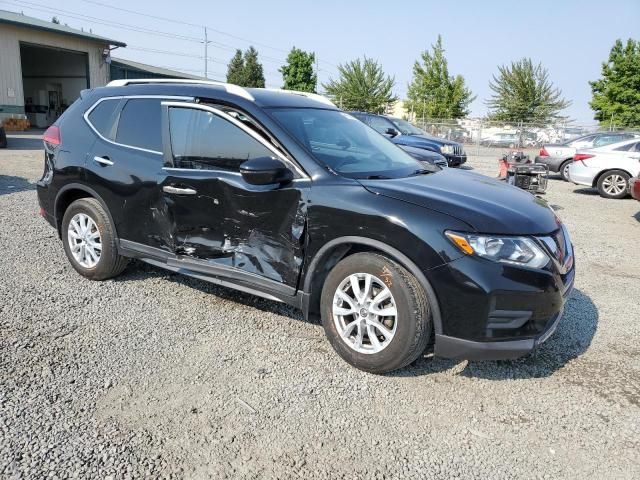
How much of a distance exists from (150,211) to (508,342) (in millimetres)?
2848

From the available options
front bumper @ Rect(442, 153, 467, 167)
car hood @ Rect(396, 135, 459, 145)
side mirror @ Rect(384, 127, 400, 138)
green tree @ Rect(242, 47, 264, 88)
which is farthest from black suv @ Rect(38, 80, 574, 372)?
green tree @ Rect(242, 47, 264, 88)

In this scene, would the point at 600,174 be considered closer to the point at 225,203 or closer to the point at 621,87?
the point at 225,203

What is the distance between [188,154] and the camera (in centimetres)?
390

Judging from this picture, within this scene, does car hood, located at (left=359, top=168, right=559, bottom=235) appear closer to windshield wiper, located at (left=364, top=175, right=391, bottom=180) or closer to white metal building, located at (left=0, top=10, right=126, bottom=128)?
windshield wiper, located at (left=364, top=175, right=391, bottom=180)

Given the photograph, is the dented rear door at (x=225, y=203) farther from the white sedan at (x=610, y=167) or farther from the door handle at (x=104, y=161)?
the white sedan at (x=610, y=167)

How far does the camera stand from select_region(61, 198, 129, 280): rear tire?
445cm

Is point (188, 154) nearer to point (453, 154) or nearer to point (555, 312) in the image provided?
point (555, 312)

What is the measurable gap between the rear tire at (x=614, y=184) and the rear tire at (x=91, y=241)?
444 inches

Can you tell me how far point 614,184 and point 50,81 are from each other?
33290 mm

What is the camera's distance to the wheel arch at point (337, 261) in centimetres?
295

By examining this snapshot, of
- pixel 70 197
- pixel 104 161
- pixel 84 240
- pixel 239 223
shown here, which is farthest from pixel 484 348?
pixel 70 197

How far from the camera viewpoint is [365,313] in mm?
3168

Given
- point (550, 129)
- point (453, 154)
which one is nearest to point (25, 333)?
point (453, 154)

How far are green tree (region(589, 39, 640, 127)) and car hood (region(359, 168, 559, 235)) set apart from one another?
40.4 meters
